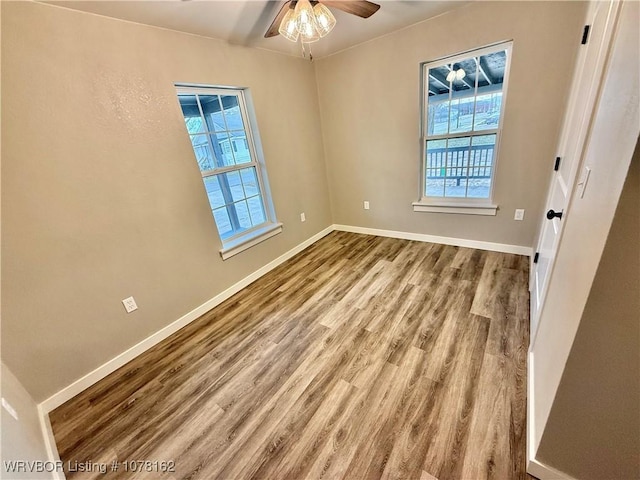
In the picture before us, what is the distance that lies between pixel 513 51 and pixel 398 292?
2.31 metres

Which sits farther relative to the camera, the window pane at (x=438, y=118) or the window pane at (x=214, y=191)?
the window pane at (x=438, y=118)

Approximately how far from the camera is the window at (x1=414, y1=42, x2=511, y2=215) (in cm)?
243

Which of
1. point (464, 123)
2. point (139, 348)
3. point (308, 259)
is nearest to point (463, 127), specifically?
point (464, 123)

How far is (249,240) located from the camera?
8.98ft

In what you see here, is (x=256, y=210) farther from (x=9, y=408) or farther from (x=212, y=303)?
(x=9, y=408)

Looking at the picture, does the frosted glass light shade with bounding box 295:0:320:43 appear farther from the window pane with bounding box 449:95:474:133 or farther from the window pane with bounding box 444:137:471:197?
the window pane with bounding box 444:137:471:197

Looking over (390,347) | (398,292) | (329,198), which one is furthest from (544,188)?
(329,198)

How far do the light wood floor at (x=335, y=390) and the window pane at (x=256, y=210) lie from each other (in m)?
0.96

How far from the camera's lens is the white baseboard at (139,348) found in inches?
66.8

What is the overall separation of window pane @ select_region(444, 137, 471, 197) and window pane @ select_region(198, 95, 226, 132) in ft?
8.03

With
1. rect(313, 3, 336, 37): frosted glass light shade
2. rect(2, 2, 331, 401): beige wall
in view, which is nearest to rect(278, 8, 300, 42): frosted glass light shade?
rect(313, 3, 336, 37): frosted glass light shade

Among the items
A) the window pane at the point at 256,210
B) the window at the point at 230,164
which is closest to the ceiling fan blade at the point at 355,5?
the window at the point at 230,164

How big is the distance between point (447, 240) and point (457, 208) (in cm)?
43

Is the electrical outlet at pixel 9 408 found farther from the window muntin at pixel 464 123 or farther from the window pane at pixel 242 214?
the window muntin at pixel 464 123
